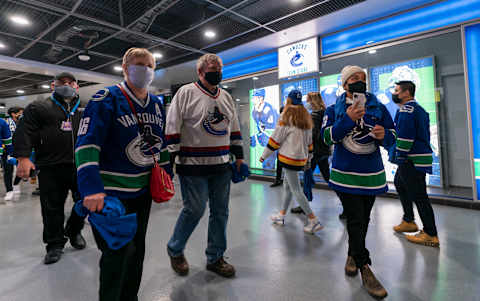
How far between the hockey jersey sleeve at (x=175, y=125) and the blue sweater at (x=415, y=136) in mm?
2001

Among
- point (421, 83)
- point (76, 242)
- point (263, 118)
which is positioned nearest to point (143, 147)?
point (76, 242)

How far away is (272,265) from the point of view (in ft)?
6.64

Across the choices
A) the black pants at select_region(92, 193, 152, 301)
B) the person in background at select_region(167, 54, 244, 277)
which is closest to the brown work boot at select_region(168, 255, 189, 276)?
the person in background at select_region(167, 54, 244, 277)

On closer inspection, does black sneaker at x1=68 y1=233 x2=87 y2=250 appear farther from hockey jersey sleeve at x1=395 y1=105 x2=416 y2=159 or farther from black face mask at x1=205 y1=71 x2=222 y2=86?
hockey jersey sleeve at x1=395 y1=105 x2=416 y2=159

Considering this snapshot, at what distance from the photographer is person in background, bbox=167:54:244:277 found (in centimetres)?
172

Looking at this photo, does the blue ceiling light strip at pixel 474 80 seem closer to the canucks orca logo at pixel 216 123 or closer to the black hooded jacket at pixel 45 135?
the canucks orca logo at pixel 216 123

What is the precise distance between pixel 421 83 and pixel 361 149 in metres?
3.59

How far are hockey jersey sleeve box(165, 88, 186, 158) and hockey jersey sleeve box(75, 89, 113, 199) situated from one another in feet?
1.91

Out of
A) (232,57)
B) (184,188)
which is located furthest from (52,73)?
(184,188)

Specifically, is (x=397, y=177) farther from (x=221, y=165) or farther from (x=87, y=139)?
(x=87, y=139)

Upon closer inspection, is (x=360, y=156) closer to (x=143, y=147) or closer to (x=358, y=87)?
(x=358, y=87)

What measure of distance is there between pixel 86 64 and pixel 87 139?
7.61m

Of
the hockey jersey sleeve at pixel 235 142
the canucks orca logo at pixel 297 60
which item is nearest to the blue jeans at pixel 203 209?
the hockey jersey sleeve at pixel 235 142

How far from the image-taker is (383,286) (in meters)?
1.72
